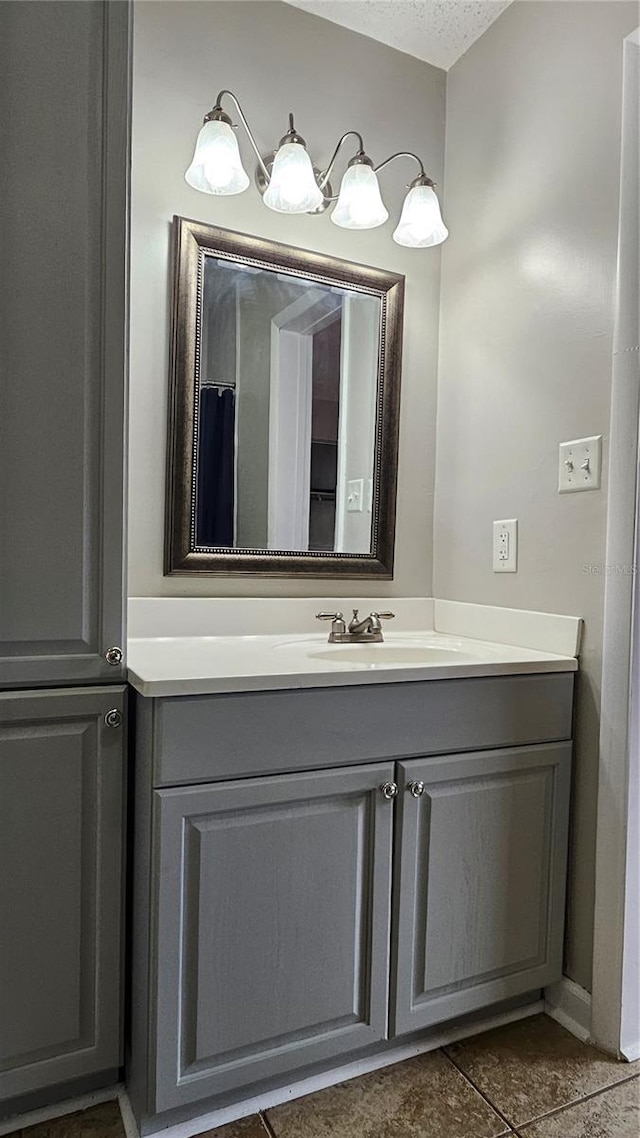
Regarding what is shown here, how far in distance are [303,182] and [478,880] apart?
5.25ft

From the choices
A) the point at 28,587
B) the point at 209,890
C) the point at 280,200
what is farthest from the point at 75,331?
the point at 209,890

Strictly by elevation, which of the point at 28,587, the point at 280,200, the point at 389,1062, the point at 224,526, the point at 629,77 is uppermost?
the point at 629,77

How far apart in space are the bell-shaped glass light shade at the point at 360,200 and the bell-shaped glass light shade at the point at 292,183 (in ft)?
0.28

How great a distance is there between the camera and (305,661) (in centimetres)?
139

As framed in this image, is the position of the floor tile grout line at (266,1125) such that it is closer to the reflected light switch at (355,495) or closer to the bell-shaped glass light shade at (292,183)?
the reflected light switch at (355,495)

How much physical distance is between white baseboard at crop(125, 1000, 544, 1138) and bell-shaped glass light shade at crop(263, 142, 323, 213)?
1.86 metres

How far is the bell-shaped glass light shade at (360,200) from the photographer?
1.72 metres

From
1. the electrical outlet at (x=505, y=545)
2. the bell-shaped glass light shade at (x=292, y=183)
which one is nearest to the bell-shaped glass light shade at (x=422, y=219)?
the bell-shaped glass light shade at (x=292, y=183)

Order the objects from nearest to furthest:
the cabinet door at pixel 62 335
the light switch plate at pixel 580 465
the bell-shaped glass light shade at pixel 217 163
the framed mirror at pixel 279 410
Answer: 1. the cabinet door at pixel 62 335
2. the light switch plate at pixel 580 465
3. the bell-shaped glass light shade at pixel 217 163
4. the framed mirror at pixel 279 410

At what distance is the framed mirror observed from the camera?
5.48ft

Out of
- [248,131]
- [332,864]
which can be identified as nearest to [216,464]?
[248,131]

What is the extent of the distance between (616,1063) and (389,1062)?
46 centimetres

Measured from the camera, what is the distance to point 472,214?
6.17 feet

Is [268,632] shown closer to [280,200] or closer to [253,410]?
[253,410]
